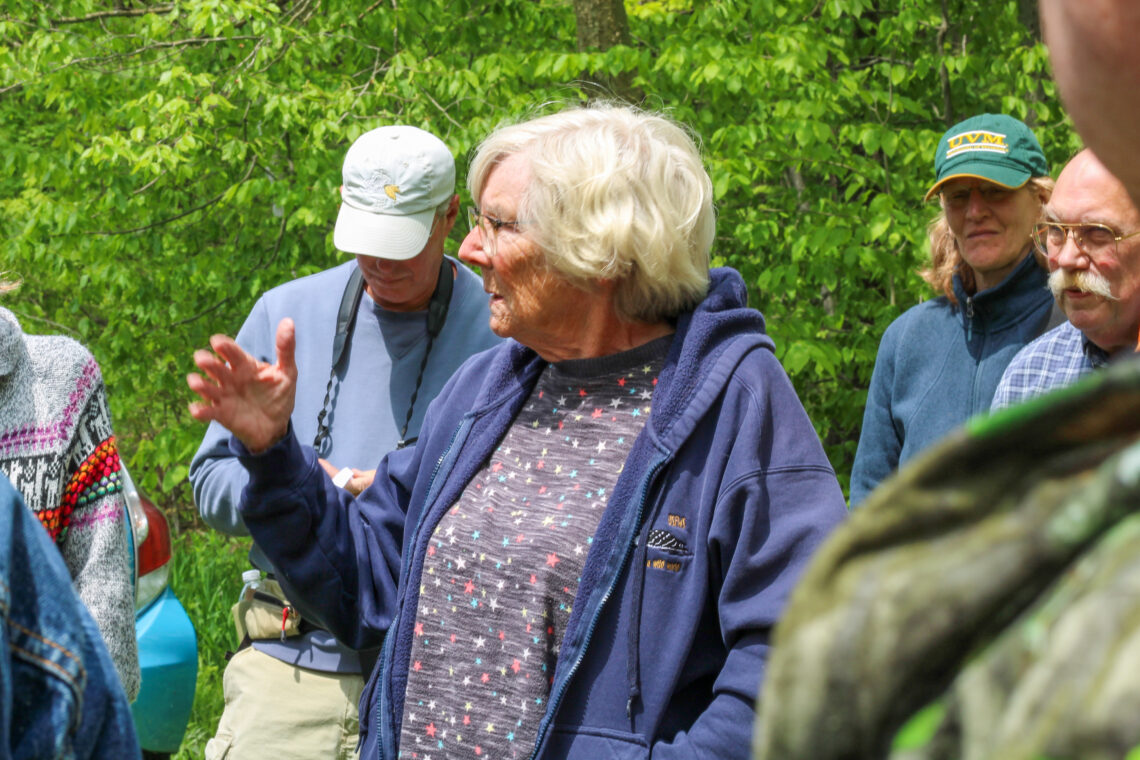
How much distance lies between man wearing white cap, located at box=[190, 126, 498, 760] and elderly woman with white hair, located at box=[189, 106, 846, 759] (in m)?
0.64

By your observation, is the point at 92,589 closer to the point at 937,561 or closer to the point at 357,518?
the point at 357,518

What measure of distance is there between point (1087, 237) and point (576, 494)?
4.40ft

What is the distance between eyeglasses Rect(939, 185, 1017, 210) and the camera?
356cm

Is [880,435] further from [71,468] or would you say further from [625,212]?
[71,468]

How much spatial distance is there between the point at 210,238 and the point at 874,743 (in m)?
7.14

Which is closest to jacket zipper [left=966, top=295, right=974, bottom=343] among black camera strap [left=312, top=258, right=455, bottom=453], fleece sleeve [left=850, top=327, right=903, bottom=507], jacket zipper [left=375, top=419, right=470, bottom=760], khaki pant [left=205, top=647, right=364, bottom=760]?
fleece sleeve [left=850, top=327, right=903, bottom=507]

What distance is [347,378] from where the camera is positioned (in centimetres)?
320

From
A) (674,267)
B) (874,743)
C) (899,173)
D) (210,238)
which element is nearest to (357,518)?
(674,267)

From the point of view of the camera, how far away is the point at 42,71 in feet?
22.1

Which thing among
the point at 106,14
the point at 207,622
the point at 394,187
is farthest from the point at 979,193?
the point at 106,14

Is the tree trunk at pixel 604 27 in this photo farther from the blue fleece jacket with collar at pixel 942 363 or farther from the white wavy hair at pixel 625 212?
the white wavy hair at pixel 625 212

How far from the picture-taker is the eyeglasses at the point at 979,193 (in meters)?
3.56

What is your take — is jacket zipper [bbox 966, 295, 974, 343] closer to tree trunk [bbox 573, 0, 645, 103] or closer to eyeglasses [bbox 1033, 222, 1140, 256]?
eyeglasses [bbox 1033, 222, 1140, 256]

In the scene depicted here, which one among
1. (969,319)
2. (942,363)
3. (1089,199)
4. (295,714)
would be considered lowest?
(295,714)
